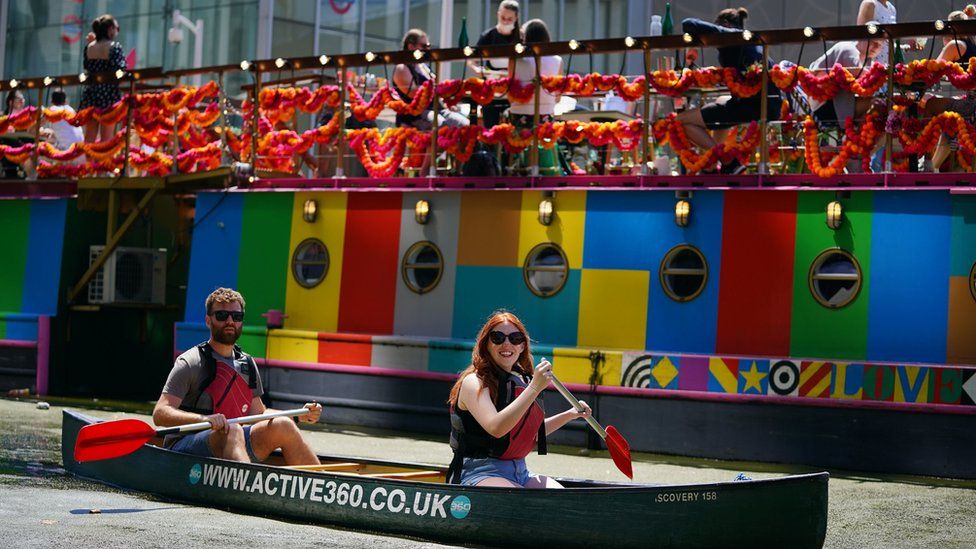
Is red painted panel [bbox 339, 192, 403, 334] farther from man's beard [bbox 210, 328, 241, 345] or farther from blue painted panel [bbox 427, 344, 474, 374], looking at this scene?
man's beard [bbox 210, 328, 241, 345]

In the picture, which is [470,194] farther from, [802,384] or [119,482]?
[119,482]

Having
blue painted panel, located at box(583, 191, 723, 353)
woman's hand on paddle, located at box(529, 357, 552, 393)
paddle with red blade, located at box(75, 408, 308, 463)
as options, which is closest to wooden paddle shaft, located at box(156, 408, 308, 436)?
paddle with red blade, located at box(75, 408, 308, 463)

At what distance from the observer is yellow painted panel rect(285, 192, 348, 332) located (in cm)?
1692

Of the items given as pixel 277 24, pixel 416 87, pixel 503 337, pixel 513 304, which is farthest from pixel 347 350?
pixel 277 24

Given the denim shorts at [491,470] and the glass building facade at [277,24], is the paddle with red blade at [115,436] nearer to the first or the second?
the denim shorts at [491,470]

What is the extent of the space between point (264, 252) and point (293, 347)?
4.13ft

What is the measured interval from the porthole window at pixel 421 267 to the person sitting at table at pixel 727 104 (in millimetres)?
2991

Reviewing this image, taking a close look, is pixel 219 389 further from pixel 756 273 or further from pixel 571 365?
pixel 756 273

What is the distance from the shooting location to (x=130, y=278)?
1922cm

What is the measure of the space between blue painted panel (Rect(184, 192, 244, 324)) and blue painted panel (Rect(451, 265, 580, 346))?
10.2 feet

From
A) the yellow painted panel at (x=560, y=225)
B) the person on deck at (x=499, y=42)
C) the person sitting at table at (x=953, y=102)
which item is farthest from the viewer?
the person on deck at (x=499, y=42)

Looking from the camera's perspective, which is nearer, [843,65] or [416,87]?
[843,65]

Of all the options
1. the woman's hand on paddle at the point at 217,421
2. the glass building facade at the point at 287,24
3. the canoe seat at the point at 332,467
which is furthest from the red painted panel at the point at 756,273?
the glass building facade at the point at 287,24

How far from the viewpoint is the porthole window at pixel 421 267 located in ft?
53.4
